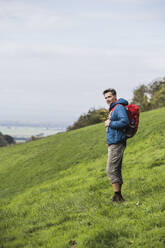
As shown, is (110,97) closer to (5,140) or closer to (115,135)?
(115,135)

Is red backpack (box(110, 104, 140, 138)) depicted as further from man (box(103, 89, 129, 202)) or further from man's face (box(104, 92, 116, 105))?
man's face (box(104, 92, 116, 105))

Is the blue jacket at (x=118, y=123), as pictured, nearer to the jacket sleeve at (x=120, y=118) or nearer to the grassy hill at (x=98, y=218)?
the jacket sleeve at (x=120, y=118)

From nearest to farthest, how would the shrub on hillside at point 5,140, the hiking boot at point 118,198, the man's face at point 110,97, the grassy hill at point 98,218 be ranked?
1. the grassy hill at point 98,218
2. the man's face at point 110,97
3. the hiking boot at point 118,198
4. the shrub on hillside at point 5,140

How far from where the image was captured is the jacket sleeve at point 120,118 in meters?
7.50

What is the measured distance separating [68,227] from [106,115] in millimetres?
3415

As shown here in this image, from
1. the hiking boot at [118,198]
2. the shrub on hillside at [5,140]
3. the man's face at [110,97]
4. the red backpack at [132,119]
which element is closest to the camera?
the red backpack at [132,119]

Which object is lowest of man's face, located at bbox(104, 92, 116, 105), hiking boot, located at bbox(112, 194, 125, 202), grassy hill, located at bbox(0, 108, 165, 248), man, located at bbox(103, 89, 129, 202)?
grassy hill, located at bbox(0, 108, 165, 248)

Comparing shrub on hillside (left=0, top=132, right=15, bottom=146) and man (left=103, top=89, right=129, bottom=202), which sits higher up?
man (left=103, top=89, right=129, bottom=202)

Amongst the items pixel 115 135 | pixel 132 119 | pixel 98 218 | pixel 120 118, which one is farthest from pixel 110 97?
pixel 98 218

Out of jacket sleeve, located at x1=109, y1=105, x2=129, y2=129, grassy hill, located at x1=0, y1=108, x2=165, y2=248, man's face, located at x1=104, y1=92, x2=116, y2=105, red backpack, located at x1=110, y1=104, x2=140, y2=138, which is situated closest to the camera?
grassy hill, located at x1=0, y1=108, x2=165, y2=248

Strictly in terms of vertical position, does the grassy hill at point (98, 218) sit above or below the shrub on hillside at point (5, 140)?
above

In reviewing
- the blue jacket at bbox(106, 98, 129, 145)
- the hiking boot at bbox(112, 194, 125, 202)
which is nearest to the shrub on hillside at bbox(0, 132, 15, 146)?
the hiking boot at bbox(112, 194, 125, 202)

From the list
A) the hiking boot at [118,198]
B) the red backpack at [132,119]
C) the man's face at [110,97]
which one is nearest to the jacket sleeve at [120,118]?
the red backpack at [132,119]

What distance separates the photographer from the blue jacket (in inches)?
296
